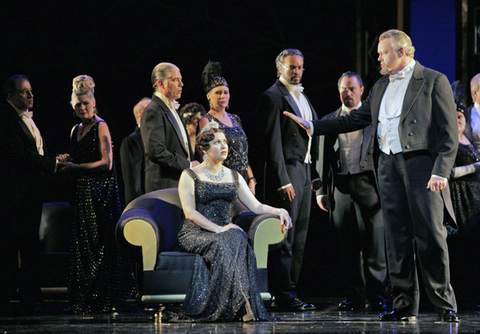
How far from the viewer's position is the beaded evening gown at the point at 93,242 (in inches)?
213

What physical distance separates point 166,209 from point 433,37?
3.45 m

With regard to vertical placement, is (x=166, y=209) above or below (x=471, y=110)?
below

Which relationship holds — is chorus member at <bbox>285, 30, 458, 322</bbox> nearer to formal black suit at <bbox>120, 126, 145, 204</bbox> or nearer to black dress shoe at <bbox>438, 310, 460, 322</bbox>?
black dress shoe at <bbox>438, 310, 460, 322</bbox>

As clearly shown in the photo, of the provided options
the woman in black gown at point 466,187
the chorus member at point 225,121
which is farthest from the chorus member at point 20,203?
the woman in black gown at point 466,187

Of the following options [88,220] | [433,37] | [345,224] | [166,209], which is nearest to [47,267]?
[88,220]

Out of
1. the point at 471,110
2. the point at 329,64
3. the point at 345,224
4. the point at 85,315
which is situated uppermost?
the point at 329,64

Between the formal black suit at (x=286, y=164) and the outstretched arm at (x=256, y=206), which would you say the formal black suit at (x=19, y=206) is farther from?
the formal black suit at (x=286, y=164)

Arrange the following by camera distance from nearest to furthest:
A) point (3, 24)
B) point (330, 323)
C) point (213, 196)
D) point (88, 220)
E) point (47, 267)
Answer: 1. point (330, 323)
2. point (213, 196)
3. point (88, 220)
4. point (47, 267)
5. point (3, 24)

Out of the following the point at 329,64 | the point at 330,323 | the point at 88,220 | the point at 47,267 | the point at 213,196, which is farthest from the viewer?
the point at 329,64

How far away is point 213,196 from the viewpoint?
4852mm

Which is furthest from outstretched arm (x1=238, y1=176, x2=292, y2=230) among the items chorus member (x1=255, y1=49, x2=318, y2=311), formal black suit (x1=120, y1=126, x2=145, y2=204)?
formal black suit (x1=120, y1=126, x2=145, y2=204)

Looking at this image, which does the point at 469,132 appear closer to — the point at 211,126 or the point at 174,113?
the point at 211,126

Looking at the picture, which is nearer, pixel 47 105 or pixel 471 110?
pixel 471 110

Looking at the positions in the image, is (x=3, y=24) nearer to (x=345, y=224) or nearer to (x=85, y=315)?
(x=85, y=315)
